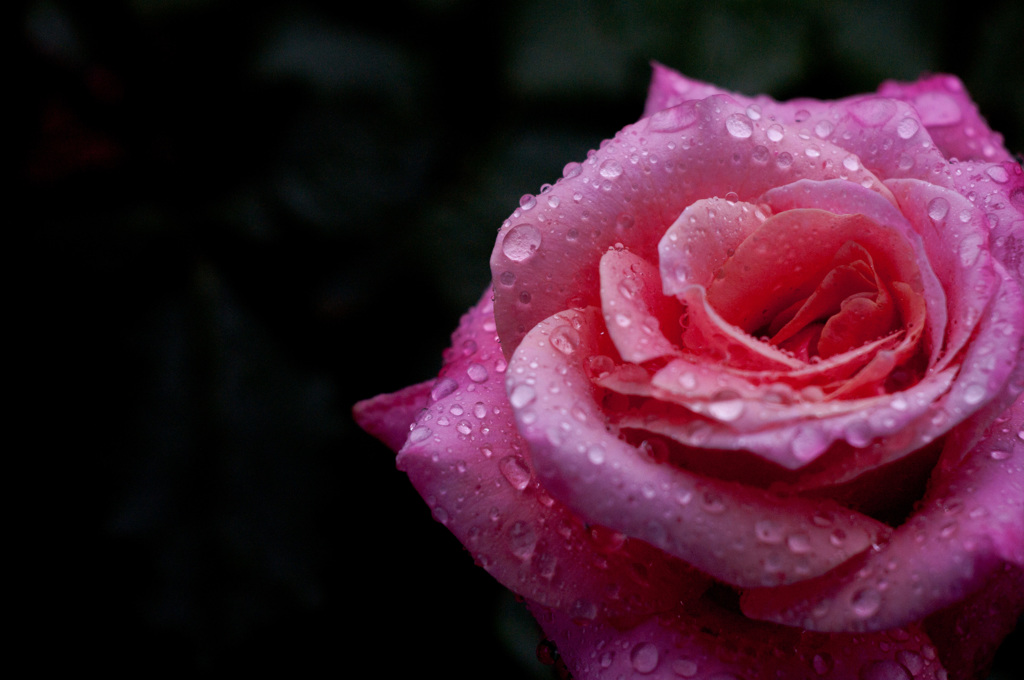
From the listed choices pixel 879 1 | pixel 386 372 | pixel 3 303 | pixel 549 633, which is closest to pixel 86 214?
pixel 3 303

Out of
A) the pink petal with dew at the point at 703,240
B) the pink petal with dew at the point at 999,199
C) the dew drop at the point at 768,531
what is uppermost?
the pink petal with dew at the point at 999,199

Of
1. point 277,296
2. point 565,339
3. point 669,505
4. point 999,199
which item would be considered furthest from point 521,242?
point 277,296

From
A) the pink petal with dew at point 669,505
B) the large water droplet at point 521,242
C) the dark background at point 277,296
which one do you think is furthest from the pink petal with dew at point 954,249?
the dark background at point 277,296

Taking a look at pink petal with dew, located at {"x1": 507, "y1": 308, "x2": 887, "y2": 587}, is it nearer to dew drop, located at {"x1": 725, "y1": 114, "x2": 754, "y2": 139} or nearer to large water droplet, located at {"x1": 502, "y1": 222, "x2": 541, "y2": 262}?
large water droplet, located at {"x1": 502, "y1": 222, "x2": 541, "y2": 262}

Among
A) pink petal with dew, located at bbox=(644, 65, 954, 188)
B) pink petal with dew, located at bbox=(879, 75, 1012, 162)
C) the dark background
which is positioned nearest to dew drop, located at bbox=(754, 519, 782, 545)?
pink petal with dew, located at bbox=(644, 65, 954, 188)

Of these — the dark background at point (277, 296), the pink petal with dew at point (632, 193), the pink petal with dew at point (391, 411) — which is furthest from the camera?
the dark background at point (277, 296)

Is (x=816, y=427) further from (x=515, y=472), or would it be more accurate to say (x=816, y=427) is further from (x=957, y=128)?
(x=957, y=128)

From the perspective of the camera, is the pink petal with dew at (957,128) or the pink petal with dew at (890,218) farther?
the pink petal with dew at (957,128)

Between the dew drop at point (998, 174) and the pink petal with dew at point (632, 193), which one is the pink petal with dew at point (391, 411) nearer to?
the pink petal with dew at point (632, 193)
